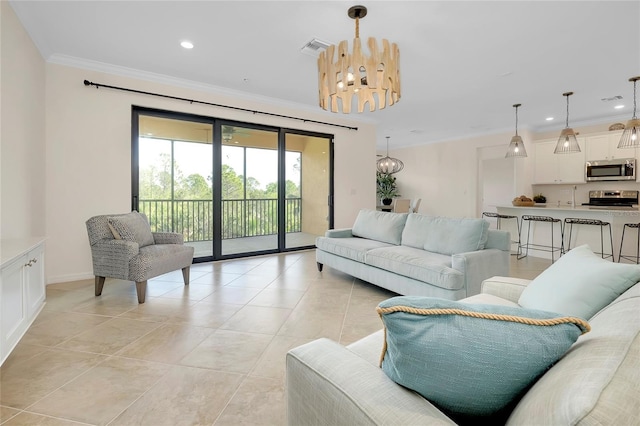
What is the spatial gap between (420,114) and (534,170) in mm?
3284

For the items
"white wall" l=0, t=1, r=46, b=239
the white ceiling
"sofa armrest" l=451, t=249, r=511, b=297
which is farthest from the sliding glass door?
"sofa armrest" l=451, t=249, r=511, b=297

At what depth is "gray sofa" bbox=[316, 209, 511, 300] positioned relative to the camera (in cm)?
275

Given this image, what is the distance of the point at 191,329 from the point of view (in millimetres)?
2500

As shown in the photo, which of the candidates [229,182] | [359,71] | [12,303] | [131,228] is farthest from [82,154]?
[359,71]

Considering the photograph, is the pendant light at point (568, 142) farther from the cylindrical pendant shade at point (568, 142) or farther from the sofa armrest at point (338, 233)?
the sofa armrest at point (338, 233)

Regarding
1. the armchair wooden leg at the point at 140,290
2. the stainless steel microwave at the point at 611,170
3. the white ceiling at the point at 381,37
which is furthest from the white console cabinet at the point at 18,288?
the stainless steel microwave at the point at 611,170

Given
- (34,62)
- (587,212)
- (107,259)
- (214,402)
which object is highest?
(34,62)

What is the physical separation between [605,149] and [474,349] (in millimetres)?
7773

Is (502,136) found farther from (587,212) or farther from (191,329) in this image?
(191,329)

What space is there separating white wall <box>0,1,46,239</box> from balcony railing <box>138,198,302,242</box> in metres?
1.23

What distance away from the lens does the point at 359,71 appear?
251 centimetres

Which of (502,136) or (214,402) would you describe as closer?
(214,402)

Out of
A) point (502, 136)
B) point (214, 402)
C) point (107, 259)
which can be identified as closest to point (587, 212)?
point (502, 136)

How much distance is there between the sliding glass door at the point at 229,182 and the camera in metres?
4.54
